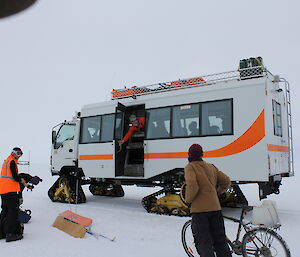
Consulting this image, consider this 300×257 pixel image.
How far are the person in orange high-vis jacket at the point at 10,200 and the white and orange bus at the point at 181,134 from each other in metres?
3.66

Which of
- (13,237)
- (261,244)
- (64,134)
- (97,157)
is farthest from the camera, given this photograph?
(64,134)

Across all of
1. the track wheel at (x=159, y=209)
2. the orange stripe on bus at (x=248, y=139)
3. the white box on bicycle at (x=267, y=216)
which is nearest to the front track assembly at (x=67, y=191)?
the track wheel at (x=159, y=209)

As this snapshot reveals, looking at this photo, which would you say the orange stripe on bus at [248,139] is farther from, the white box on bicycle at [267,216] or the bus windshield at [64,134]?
the bus windshield at [64,134]

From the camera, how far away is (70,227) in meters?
6.25

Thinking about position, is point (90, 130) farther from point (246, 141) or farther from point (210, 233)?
point (210, 233)

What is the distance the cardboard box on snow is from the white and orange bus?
2687 mm

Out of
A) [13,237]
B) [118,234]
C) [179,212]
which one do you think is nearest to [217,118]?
[179,212]

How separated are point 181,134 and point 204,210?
456cm

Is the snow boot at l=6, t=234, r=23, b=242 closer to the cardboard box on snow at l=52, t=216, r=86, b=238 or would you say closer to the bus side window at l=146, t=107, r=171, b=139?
the cardboard box on snow at l=52, t=216, r=86, b=238

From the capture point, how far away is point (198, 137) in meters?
7.75

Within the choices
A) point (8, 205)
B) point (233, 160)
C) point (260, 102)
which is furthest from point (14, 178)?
point (260, 102)

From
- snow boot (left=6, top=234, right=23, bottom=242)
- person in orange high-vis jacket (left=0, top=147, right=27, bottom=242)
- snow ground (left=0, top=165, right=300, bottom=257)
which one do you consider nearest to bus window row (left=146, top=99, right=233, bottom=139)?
snow ground (left=0, top=165, right=300, bottom=257)

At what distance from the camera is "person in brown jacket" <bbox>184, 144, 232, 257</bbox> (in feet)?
11.7

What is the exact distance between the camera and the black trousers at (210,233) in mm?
3561
